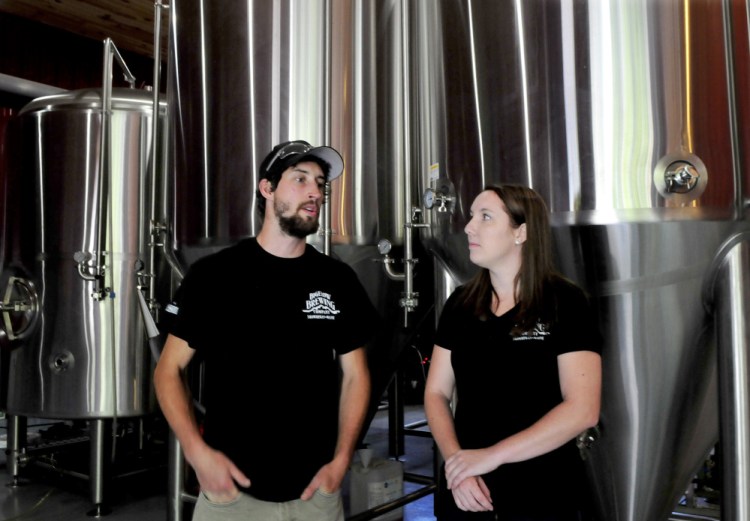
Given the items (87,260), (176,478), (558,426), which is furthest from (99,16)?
A: (558,426)


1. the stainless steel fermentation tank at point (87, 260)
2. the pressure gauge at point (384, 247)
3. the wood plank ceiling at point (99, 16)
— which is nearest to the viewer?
the pressure gauge at point (384, 247)

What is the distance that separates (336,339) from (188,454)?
0.47 metres

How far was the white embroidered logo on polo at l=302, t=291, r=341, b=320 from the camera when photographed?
5.90 ft

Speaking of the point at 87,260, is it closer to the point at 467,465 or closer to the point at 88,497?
the point at 88,497

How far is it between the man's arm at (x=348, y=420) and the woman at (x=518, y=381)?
0.21m

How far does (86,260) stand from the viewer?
11.9 feet

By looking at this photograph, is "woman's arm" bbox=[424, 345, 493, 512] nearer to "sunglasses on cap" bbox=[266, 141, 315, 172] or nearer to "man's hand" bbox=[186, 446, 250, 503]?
"man's hand" bbox=[186, 446, 250, 503]

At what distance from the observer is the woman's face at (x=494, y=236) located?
5.53 ft

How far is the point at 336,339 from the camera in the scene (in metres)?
1.84

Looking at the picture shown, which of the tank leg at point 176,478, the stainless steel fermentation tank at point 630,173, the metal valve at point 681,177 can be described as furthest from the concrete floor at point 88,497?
the metal valve at point 681,177

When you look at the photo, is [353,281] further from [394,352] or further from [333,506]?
[394,352]

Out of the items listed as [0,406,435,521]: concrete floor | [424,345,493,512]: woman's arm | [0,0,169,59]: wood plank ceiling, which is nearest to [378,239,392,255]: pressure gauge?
[424,345,493,512]: woman's arm

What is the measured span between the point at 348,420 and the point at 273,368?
0.25 m

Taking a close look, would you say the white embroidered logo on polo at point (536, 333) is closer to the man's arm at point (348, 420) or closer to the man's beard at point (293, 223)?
the man's arm at point (348, 420)
